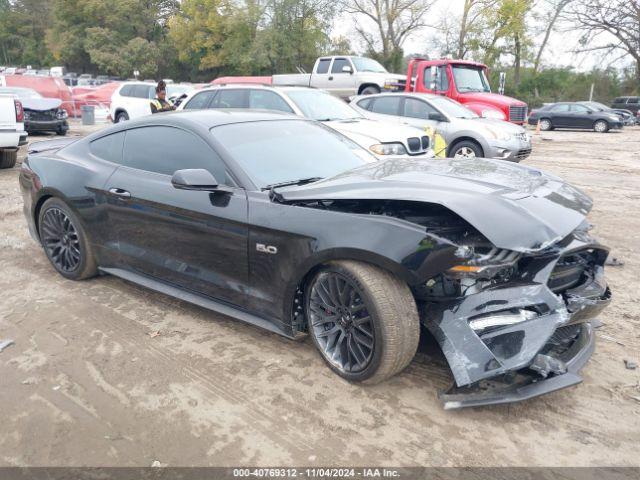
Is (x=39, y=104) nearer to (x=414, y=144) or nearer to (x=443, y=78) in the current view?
(x=443, y=78)

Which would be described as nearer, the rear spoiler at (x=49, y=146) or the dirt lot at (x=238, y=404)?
the dirt lot at (x=238, y=404)

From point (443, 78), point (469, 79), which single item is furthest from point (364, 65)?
point (469, 79)

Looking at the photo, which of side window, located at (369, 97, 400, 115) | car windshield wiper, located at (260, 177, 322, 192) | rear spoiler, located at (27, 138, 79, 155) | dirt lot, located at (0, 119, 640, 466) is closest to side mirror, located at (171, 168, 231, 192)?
car windshield wiper, located at (260, 177, 322, 192)

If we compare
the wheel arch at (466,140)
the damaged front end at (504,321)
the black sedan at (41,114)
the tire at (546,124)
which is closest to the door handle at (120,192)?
the damaged front end at (504,321)

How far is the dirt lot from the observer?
2.56 metres

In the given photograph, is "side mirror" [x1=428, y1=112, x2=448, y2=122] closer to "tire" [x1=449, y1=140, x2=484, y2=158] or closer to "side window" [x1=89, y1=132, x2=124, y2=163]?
"tire" [x1=449, y1=140, x2=484, y2=158]

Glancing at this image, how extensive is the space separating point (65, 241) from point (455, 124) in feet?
25.6

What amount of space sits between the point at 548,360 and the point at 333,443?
1.16 m

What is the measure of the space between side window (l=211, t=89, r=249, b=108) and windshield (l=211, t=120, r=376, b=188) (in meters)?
4.69

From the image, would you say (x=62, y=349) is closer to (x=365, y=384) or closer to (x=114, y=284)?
(x=114, y=284)

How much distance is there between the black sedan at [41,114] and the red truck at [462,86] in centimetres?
981

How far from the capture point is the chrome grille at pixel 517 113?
13703 millimetres

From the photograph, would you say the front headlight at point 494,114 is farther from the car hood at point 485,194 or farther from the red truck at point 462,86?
the car hood at point 485,194

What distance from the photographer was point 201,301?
146 inches
